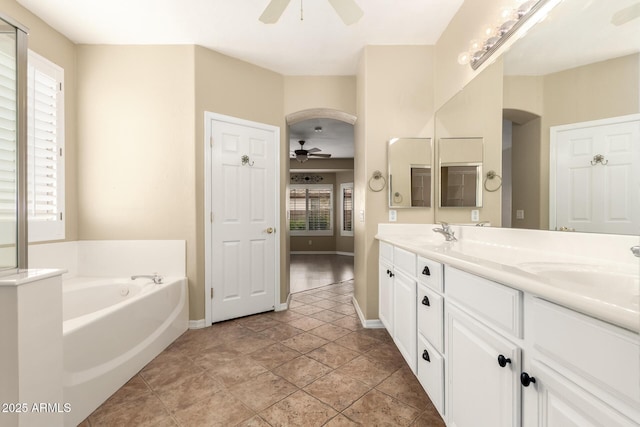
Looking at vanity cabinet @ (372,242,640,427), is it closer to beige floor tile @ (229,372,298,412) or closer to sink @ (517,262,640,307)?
sink @ (517,262,640,307)

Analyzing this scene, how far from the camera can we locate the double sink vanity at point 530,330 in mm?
583

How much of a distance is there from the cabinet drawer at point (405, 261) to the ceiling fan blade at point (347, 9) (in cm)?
147

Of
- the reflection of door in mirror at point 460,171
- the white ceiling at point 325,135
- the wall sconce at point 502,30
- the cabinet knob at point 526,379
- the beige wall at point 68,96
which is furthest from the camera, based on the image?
the white ceiling at point 325,135

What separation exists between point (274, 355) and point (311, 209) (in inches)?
254

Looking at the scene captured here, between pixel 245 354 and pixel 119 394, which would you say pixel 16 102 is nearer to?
pixel 119 394

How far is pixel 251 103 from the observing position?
10.2ft

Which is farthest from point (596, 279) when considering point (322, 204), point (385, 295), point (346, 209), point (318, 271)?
point (322, 204)

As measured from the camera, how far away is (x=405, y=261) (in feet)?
6.23

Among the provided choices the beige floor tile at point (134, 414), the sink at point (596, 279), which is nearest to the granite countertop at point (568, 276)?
the sink at point (596, 279)

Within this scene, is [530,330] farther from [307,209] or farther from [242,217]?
[307,209]

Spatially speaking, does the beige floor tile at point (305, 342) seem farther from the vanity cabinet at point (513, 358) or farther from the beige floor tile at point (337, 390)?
the vanity cabinet at point (513, 358)

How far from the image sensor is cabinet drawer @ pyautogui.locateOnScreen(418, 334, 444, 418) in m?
1.36

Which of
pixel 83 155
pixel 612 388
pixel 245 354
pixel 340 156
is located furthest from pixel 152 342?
pixel 340 156

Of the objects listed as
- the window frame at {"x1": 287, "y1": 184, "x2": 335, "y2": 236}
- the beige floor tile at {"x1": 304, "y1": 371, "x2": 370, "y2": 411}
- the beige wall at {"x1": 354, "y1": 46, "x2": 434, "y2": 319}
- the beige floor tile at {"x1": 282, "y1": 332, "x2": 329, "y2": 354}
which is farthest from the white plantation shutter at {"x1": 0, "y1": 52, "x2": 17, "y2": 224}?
the window frame at {"x1": 287, "y1": 184, "x2": 335, "y2": 236}
